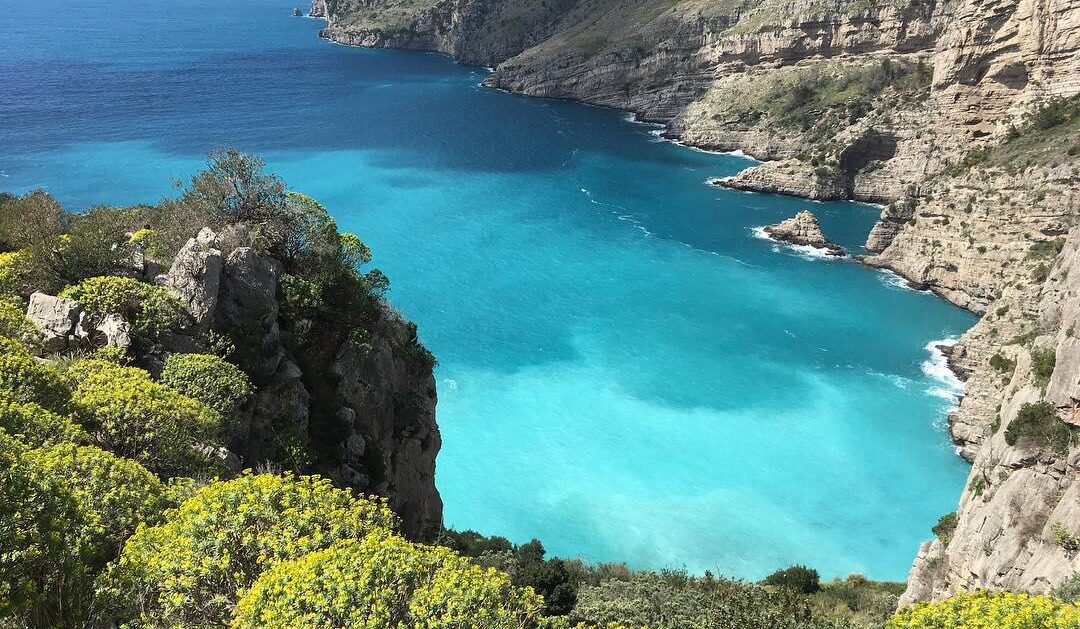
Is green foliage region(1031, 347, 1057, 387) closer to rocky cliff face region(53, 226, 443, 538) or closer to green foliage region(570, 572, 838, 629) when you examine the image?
green foliage region(570, 572, 838, 629)

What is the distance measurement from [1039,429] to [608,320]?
44.7 metres

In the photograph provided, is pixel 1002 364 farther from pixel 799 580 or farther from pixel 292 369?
pixel 292 369

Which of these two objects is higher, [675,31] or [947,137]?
[675,31]

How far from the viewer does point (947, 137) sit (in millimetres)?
84125

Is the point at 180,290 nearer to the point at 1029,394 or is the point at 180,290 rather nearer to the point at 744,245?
the point at 1029,394

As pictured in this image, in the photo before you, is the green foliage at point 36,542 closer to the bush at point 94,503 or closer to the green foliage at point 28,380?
the bush at point 94,503

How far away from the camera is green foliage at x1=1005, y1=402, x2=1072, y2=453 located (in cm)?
2238

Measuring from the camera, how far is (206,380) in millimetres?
20438

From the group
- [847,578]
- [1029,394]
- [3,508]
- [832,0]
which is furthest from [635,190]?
[3,508]

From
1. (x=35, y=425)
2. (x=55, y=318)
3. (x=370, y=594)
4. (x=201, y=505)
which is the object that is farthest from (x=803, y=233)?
(x=35, y=425)

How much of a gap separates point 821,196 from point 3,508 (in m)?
99.2

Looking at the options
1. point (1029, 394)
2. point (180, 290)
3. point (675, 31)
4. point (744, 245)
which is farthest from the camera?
point (675, 31)

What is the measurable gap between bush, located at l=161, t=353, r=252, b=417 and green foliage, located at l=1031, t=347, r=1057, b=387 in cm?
2546

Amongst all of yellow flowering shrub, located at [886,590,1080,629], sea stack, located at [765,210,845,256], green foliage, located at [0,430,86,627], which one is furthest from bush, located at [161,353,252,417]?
sea stack, located at [765,210,845,256]
